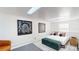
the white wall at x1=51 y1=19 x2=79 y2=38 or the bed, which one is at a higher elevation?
the white wall at x1=51 y1=19 x2=79 y2=38

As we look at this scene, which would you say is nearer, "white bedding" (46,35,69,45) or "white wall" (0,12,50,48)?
"white wall" (0,12,50,48)

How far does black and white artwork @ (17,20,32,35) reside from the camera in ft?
4.34

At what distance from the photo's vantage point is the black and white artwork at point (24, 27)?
132cm

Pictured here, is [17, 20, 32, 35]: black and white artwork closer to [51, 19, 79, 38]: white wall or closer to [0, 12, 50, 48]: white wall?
[0, 12, 50, 48]: white wall

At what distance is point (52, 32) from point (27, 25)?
0.55 meters

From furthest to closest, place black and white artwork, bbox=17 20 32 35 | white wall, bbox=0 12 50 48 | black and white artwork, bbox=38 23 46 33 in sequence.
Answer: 1. black and white artwork, bbox=38 23 46 33
2. black and white artwork, bbox=17 20 32 35
3. white wall, bbox=0 12 50 48

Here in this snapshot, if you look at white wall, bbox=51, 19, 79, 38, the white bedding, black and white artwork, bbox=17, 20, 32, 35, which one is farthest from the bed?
black and white artwork, bbox=17, 20, 32, 35

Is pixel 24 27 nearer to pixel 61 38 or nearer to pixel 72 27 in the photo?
pixel 61 38

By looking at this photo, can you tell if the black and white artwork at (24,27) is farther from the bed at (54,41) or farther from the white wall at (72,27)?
the white wall at (72,27)

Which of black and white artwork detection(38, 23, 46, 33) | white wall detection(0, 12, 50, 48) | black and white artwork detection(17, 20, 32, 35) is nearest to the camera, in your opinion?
white wall detection(0, 12, 50, 48)

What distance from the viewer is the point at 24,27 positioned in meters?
1.39

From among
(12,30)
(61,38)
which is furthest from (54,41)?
(12,30)
